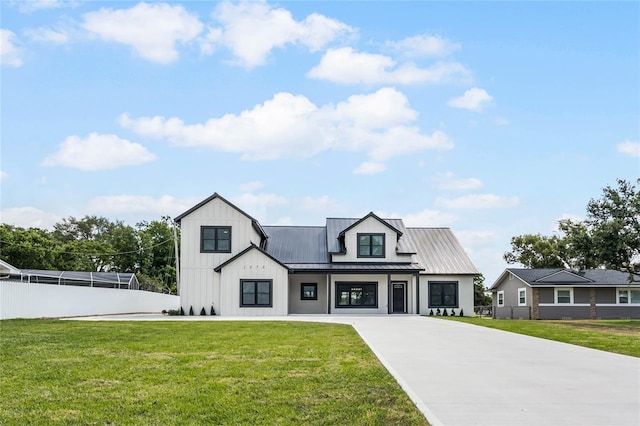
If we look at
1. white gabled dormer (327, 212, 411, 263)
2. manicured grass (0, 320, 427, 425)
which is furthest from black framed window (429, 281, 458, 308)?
manicured grass (0, 320, 427, 425)

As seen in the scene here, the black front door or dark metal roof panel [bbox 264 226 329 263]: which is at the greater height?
dark metal roof panel [bbox 264 226 329 263]

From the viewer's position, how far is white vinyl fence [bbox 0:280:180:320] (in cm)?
2339

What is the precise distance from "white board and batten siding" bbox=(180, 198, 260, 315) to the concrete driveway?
19481mm

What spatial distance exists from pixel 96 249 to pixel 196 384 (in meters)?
55.8

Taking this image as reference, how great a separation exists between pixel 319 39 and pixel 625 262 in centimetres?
2024

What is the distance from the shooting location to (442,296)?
37.2 m

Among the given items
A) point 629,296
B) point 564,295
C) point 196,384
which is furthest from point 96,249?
point 196,384

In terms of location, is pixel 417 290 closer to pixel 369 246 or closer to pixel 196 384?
pixel 369 246

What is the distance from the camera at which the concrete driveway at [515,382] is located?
23.5 ft

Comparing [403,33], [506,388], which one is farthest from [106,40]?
[506,388]

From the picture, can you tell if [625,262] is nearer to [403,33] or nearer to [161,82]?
[403,33]

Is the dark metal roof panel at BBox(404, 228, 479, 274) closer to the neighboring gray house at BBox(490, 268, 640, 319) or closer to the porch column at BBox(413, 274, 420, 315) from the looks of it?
→ the porch column at BBox(413, 274, 420, 315)

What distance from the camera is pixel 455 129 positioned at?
76.4ft

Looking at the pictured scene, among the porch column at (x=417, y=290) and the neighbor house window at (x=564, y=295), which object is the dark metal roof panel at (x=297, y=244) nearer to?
the porch column at (x=417, y=290)
